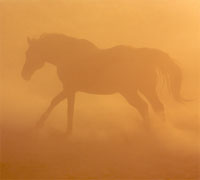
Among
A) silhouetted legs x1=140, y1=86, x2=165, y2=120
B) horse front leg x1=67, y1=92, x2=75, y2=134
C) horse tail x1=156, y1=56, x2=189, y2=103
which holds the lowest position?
horse front leg x1=67, y1=92, x2=75, y2=134

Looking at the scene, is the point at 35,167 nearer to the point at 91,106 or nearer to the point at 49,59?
the point at 91,106

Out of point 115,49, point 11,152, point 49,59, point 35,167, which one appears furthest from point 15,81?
point 115,49

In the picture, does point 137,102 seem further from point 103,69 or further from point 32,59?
point 32,59

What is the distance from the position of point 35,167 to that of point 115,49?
40.4 inches

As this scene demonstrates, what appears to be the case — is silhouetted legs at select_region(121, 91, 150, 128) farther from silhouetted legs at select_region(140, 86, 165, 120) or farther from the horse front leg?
the horse front leg

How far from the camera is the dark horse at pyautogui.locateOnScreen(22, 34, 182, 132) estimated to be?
167 cm

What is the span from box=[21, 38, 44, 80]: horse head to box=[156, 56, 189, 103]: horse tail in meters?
0.85

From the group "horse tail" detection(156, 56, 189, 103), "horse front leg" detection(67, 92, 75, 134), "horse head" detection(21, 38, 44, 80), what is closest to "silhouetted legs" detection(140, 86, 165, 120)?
"horse tail" detection(156, 56, 189, 103)

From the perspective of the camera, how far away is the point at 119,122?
168 cm

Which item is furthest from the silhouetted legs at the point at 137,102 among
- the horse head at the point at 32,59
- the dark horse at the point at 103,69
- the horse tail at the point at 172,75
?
the horse head at the point at 32,59

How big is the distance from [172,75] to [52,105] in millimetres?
885

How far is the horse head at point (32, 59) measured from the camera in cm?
167

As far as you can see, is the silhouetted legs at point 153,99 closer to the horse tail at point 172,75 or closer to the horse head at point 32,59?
the horse tail at point 172,75

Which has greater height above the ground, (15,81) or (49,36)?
(49,36)
